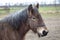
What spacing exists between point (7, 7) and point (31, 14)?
1940cm

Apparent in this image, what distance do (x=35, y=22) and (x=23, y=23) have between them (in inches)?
14.1

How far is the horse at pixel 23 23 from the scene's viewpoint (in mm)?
5590

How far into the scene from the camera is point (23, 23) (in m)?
5.71

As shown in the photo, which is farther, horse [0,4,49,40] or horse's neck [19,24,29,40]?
horse's neck [19,24,29,40]

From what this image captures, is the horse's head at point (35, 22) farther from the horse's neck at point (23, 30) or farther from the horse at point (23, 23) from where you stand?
the horse's neck at point (23, 30)

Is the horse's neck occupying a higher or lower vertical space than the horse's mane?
lower

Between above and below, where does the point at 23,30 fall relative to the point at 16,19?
below

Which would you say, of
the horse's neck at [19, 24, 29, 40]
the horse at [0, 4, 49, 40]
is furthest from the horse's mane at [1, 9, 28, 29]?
the horse's neck at [19, 24, 29, 40]

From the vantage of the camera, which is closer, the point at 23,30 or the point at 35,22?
the point at 35,22

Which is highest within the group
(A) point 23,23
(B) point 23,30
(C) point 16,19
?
(C) point 16,19

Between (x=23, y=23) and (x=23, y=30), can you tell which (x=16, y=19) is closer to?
(x=23, y=23)

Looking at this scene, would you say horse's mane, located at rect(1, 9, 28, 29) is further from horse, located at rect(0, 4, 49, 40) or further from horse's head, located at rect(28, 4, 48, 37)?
horse's head, located at rect(28, 4, 48, 37)

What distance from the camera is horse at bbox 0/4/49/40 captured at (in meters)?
5.59

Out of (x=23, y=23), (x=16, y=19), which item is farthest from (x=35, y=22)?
(x=16, y=19)
